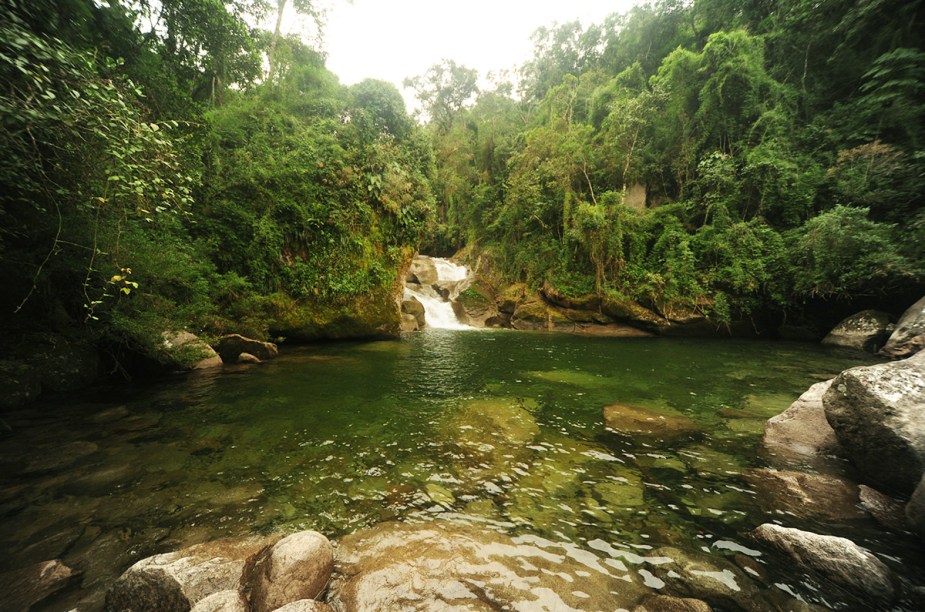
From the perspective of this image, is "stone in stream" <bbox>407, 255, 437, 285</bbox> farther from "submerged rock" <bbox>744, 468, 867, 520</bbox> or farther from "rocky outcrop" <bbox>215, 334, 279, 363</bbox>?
"submerged rock" <bbox>744, 468, 867, 520</bbox>

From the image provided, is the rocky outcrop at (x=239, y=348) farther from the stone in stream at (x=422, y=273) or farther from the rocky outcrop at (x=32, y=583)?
the stone in stream at (x=422, y=273)

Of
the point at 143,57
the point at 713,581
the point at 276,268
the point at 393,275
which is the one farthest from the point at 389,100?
the point at 713,581

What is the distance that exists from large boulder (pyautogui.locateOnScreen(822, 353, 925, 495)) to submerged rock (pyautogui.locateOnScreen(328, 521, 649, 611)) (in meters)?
3.62

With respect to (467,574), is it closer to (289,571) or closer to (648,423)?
(289,571)

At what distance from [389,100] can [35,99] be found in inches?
677

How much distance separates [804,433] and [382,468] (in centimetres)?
660

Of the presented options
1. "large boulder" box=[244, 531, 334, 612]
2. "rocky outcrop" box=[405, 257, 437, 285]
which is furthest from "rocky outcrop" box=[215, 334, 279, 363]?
"rocky outcrop" box=[405, 257, 437, 285]

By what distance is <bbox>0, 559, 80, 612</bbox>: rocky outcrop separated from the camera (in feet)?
8.23

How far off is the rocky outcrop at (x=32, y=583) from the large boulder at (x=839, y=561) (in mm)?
6228

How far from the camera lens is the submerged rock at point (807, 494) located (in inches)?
145

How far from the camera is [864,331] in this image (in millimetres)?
13281

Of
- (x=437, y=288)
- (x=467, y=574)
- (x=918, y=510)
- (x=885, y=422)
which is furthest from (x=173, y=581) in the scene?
(x=437, y=288)

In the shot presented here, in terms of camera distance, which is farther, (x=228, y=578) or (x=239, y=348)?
(x=239, y=348)

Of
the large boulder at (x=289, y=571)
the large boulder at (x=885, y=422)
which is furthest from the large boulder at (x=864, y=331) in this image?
the large boulder at (x=289, y=571)
